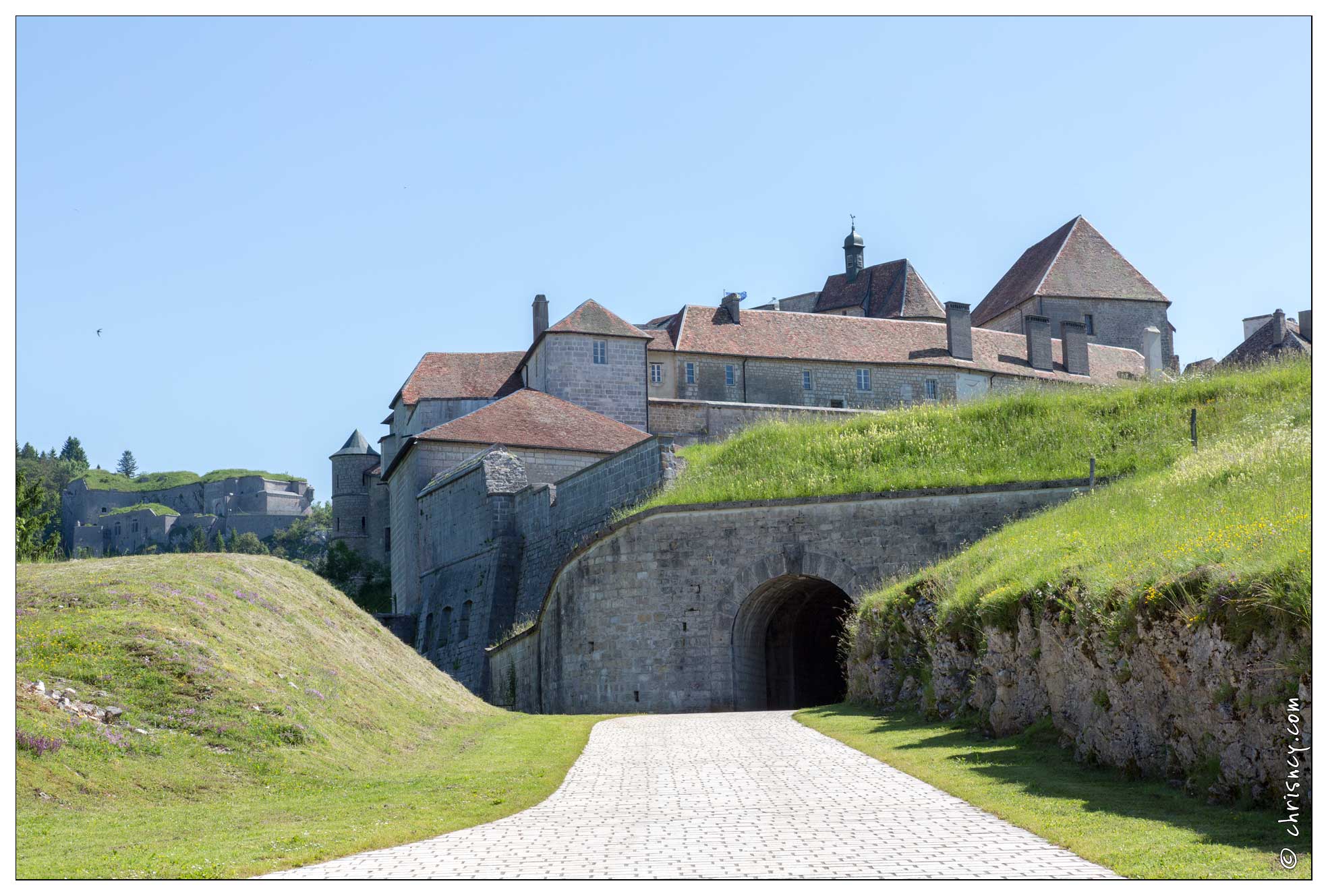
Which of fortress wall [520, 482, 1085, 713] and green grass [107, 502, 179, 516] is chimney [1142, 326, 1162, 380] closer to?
fortress wall [520, 482, 1085, 713]

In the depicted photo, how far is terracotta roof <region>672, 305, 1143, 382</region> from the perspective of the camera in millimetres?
57031

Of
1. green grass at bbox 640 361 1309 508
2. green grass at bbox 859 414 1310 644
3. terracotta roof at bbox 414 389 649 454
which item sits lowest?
green grass at bbox 859 414 1310 644

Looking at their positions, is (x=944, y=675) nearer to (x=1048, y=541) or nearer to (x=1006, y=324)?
(x=1048, y=541)

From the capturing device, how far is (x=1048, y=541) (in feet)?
62.1

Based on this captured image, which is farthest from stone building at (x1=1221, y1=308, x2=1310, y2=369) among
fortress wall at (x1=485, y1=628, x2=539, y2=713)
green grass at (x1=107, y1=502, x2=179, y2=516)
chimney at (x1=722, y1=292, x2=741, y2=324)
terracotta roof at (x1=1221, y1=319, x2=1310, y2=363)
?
green grass at (x1=107, y1=502, x2=179, y2=516)

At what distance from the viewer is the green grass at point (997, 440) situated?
28.5m

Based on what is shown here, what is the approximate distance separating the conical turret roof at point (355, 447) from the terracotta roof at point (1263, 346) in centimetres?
4197

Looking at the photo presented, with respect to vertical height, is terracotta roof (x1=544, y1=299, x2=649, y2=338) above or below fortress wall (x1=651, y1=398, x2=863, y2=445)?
above

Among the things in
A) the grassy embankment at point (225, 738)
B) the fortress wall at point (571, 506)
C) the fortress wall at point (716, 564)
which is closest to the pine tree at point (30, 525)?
the grassy embankment at point (225, 738)

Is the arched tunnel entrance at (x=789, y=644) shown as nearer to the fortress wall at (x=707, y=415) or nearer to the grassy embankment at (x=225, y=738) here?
the grassy embankment at (x=225, y=738)

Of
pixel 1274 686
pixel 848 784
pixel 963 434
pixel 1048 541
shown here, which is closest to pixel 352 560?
pixel 963 434

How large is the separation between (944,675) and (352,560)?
48.5m

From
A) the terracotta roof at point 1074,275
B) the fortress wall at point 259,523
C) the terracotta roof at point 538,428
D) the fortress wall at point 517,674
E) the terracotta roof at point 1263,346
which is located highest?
the terracotta roof at point 1074,275

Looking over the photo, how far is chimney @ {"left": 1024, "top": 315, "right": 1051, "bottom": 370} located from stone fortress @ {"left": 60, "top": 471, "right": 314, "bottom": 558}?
86165mm
